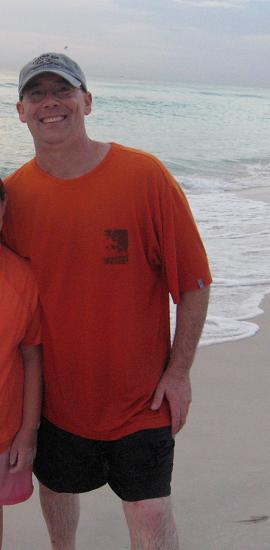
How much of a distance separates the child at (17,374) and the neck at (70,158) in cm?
18

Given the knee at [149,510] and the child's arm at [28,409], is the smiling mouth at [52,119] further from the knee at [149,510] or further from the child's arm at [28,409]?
the knee at [149,510]

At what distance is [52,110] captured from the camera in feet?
7.02

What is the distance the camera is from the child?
209 cm

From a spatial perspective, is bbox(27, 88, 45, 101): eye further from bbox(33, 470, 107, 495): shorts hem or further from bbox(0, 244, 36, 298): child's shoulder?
bbox(33, 470, 107, 495): shorts hem

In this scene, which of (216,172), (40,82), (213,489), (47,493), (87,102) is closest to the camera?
(40,82)

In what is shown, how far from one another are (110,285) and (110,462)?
25.1 inches

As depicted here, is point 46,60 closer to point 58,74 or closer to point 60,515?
point 58,74

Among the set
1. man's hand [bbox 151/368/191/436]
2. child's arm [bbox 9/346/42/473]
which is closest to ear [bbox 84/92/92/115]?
child's arm [bbox 9/346/42/473]

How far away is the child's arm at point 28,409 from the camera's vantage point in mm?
2199

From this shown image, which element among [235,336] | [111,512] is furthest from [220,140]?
[111,512]

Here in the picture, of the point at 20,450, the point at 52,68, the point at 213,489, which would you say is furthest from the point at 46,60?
the point at 213,489

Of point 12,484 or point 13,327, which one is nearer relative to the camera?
point 13,327

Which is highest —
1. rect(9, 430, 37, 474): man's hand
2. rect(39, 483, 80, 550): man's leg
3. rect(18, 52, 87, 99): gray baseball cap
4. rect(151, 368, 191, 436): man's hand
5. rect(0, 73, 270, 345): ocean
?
rect(18, 52, 87, 99): gray baseball cap

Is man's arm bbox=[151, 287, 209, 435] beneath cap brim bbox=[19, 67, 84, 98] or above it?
beneath
